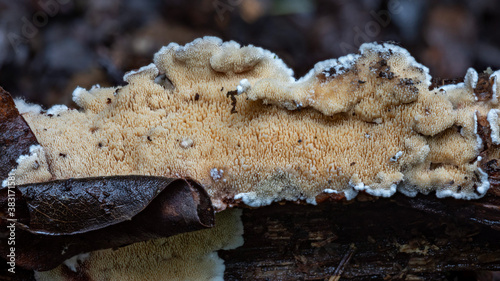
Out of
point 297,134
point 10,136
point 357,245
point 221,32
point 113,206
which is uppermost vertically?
point 221,32

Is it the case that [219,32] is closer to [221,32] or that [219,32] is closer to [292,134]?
[221,32]

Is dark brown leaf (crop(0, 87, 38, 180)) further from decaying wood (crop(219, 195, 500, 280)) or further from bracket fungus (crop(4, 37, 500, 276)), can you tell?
decaying wood (crop(219, 195, 500, 280))

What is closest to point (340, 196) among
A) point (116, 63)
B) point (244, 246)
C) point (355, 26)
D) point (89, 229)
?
point (244, 246)

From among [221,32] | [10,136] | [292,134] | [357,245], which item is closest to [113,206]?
[10,136]

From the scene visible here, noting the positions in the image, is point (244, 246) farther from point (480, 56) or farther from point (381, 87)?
point (480, 56)

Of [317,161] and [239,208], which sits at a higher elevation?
[317,161]

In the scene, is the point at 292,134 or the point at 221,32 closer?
the point at 292,134

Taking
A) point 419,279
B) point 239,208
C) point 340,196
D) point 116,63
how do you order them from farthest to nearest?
point 116,63, point 419,279, point 239,208, point 340,196
